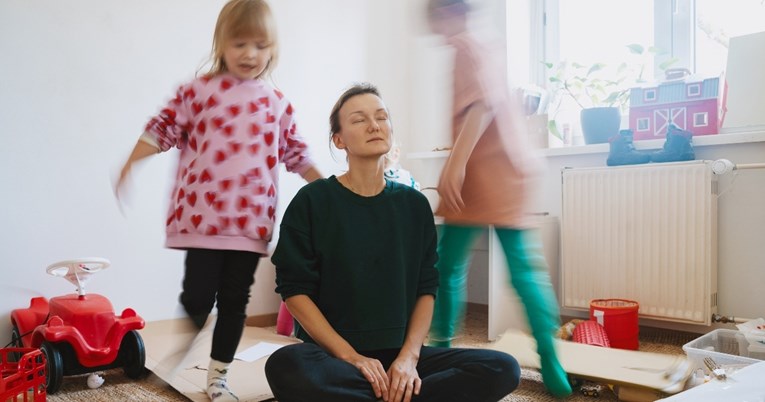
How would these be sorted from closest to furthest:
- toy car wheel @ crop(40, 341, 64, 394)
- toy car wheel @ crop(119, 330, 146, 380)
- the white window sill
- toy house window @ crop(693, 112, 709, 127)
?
1. toy car wheel @ crop(40, 341, 64, 394)
2. toy car wheel @ crop(119, 330, 146, 380)
3. the white window sill
4. toy house window @ crop(693, 112, 709, 127)

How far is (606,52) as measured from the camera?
7.73 feet

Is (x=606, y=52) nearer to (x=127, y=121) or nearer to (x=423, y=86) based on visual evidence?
(x=423, y=86)

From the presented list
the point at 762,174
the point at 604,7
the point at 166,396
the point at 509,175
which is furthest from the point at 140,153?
the point at 604,7

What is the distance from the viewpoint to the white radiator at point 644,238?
1867mm

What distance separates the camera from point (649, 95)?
2.09 meters

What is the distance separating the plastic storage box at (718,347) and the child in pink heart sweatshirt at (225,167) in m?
1.04

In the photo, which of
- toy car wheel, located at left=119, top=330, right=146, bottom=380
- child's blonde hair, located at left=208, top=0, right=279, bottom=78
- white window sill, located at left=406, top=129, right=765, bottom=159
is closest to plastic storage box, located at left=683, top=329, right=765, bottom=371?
white window sill, located at left=406, top=129, right=765, bottom=159

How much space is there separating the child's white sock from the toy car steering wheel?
→ 1.58 feet

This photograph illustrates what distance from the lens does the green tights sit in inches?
50.5

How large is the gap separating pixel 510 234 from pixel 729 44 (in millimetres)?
1214

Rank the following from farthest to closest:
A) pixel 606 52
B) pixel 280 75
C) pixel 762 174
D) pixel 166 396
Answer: pixel 606 52, pixel 280 75, pixel 762 174, pixel 166 396

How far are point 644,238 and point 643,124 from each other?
0.40 m

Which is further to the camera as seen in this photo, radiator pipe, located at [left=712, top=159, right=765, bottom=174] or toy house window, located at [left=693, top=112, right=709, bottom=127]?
toy house window, located at [left=693, top=112, right=709, bottom=127]

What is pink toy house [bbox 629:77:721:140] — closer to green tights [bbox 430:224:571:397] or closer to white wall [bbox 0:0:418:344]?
green tights [bbox 430:224:571:397]
